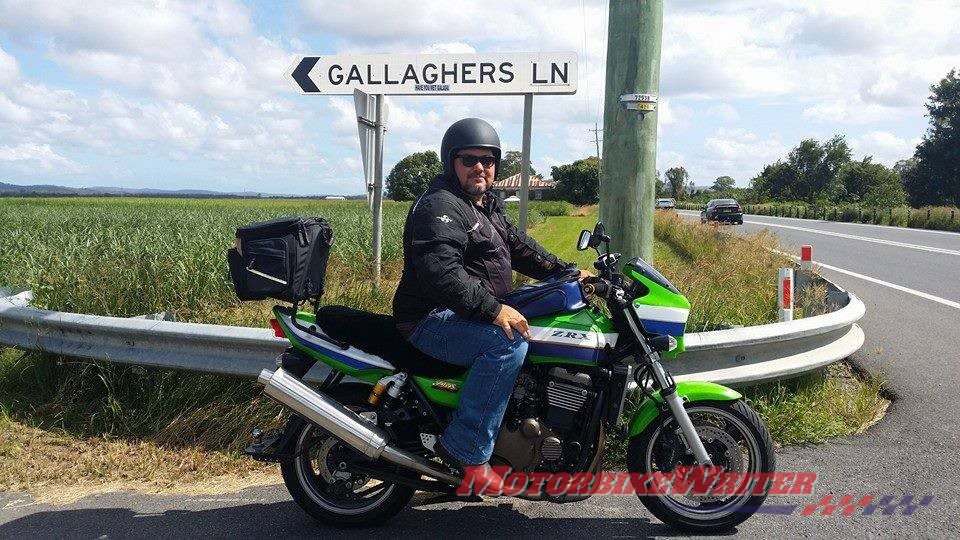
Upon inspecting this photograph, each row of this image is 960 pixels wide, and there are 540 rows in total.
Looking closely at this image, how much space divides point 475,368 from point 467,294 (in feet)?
1.16

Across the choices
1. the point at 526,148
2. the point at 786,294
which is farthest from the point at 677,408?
the point at 526,148

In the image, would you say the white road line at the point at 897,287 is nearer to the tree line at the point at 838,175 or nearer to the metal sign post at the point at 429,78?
the metal sign post at the point at 429,78

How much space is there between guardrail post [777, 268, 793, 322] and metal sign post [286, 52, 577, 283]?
2.13 m

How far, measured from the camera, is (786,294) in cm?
575

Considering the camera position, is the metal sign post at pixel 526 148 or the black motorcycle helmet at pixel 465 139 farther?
the metal sign post at pixel 526 148

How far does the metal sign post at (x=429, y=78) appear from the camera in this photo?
22.2ft

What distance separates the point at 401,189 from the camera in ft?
226

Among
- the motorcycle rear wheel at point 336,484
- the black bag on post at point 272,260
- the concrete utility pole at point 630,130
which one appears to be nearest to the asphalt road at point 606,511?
the motorcycle rear wheel at point 336,484

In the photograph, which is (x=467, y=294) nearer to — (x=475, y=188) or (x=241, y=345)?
(x=475, y=188)

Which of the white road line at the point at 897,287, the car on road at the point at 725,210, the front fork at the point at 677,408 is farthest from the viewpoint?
the car on road at the point at 725,210

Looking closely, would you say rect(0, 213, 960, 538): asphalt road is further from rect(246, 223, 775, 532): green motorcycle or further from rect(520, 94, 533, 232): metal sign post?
rect(520, 94, 533, 232): metal sign post

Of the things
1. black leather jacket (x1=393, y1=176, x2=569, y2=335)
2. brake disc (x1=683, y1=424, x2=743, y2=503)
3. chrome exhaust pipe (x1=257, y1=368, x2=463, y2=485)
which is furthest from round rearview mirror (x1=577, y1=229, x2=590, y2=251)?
chrome exhaust pipe (x1=257, y1=368, x2=463, y2=485)

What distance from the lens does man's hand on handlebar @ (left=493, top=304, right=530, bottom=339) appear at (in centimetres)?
329

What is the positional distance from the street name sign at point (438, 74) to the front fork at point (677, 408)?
3.89 meters
